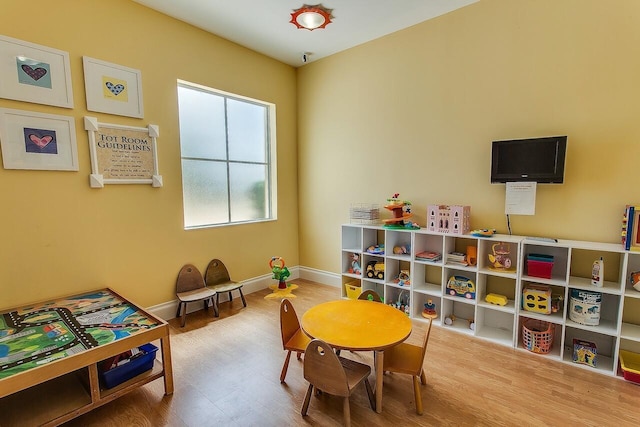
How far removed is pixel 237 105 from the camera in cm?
384

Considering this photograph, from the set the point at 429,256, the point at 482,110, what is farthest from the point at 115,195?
the point at 482,110

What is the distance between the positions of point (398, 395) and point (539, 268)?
5.20 feet

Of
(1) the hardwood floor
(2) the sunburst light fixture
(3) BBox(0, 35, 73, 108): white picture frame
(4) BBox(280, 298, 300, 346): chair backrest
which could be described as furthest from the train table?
(2) the sunburst light fixture

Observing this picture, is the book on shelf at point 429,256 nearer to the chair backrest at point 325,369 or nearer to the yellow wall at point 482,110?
the yellow wall at point 482,110

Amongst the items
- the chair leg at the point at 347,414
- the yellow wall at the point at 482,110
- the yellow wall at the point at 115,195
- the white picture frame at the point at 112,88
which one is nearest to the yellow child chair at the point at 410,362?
the chair leg at the point at 347,414

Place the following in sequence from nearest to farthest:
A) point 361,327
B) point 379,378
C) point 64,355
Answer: point 64,355, point 379,378, point 361,327

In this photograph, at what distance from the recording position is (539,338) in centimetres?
247

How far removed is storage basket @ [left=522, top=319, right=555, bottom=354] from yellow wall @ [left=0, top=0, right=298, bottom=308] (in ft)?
10.1

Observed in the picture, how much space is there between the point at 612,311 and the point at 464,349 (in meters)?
1.18

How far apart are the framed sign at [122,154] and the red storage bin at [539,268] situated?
11.5 feet

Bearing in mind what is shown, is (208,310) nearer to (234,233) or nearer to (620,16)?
(234,233)

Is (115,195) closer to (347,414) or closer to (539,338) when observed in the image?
(347,414)

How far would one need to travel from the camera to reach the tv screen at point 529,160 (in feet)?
7.99

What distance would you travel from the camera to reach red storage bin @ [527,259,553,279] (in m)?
2.47
